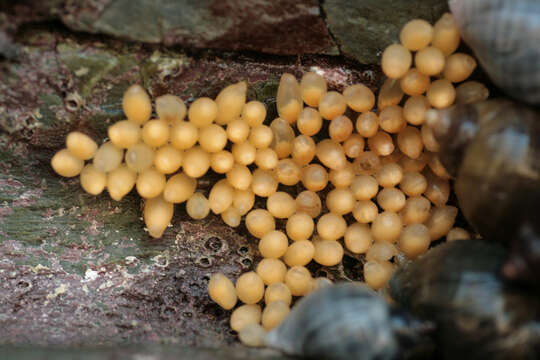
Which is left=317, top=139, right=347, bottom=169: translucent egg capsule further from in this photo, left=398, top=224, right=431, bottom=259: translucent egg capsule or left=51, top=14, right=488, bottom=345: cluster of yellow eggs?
left=398, top=224, right=431, bottom=259: translucent egg capsule

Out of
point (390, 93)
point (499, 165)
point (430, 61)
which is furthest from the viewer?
point (390, 93)

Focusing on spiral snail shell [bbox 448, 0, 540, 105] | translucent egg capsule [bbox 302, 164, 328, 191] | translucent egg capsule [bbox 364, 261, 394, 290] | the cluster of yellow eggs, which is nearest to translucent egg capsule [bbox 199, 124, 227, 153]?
the cluster of yellow eggs

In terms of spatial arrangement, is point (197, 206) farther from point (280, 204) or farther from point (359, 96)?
point (359, 96)

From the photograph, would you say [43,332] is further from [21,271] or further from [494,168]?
[494,168]

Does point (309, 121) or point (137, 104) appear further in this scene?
point (309, 121)

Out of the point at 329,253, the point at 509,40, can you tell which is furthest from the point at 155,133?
the point at 509,40

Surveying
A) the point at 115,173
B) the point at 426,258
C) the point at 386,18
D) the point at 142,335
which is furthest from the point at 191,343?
the point at 386,18

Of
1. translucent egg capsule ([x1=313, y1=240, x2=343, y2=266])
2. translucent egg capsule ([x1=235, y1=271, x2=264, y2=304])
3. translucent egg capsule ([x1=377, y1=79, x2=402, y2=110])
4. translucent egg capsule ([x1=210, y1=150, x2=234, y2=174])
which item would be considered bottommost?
translucent egg capsule ([x1=235, y1=271, x2=264, y2=304])
